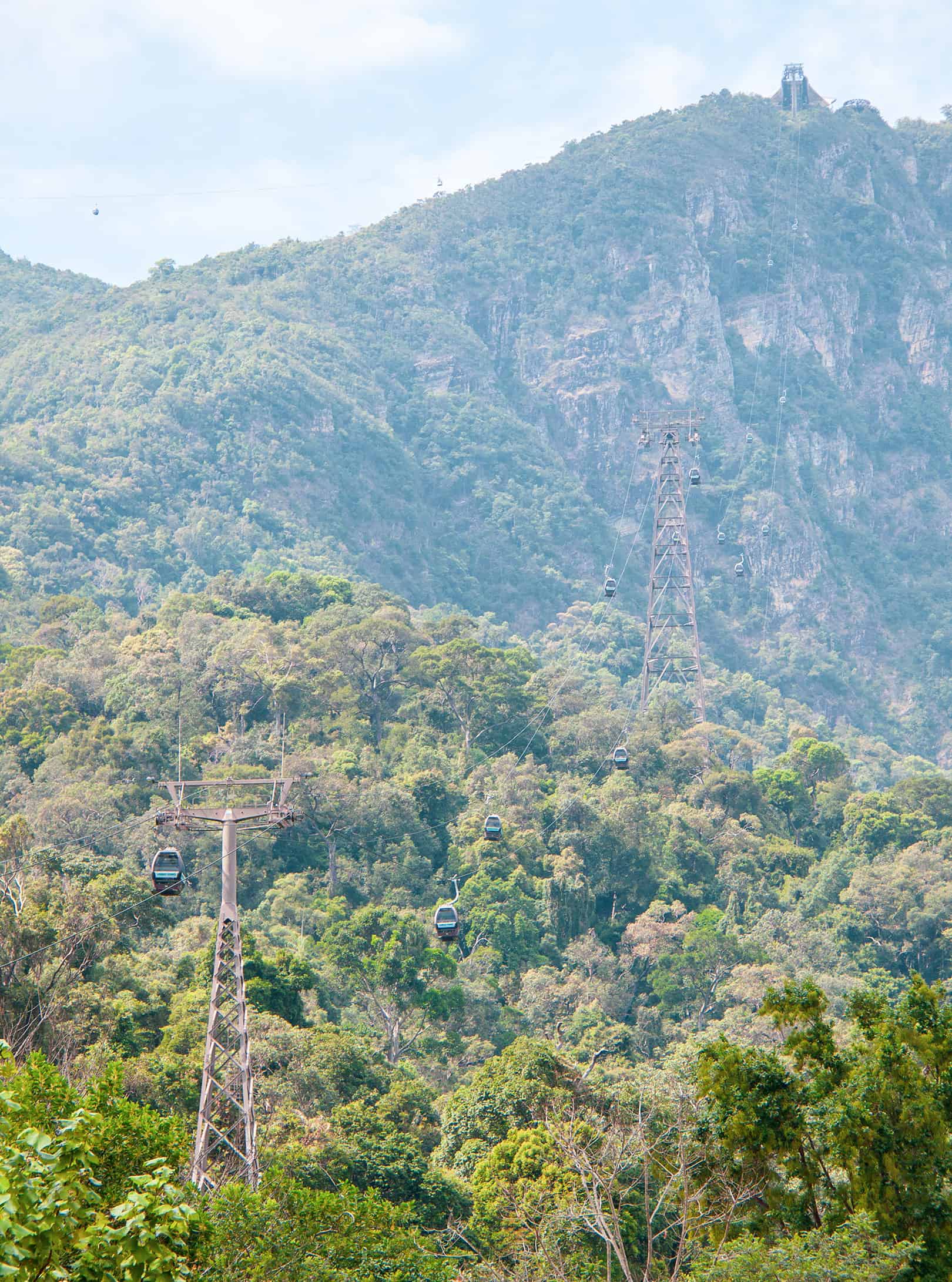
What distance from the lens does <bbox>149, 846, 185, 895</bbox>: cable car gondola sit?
2450cm

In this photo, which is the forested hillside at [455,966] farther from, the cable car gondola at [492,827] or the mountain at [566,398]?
the mountain at [566,398]

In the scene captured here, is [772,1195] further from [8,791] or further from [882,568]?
[882,568]

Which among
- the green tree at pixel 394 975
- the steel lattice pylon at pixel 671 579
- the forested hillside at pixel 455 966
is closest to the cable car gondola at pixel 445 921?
the forested hillside at pixel 455 966

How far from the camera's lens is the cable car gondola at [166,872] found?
80.4 ft

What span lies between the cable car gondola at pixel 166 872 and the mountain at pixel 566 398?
64675mm

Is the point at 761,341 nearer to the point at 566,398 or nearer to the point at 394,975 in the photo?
the point at 566,398

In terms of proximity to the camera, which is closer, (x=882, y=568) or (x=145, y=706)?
(x=145, y=706)

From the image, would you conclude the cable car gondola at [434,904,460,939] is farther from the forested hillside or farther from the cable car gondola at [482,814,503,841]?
the cable car gondola at [482,814,503,841]

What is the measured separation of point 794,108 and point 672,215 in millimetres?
25671

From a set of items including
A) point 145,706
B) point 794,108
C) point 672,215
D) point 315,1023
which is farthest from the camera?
point 794,108

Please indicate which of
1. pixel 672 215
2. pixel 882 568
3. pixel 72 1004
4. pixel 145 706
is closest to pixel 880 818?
pixel 145 706

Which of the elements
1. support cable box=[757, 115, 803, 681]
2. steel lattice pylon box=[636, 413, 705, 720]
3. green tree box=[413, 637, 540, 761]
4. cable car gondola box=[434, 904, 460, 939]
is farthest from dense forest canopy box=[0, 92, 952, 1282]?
cable car gondola box=[434, 904, 460, 939]

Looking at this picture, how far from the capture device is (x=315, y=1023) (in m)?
38.6

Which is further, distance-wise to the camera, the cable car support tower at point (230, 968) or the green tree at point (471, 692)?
the green tree at point (471, 692)
